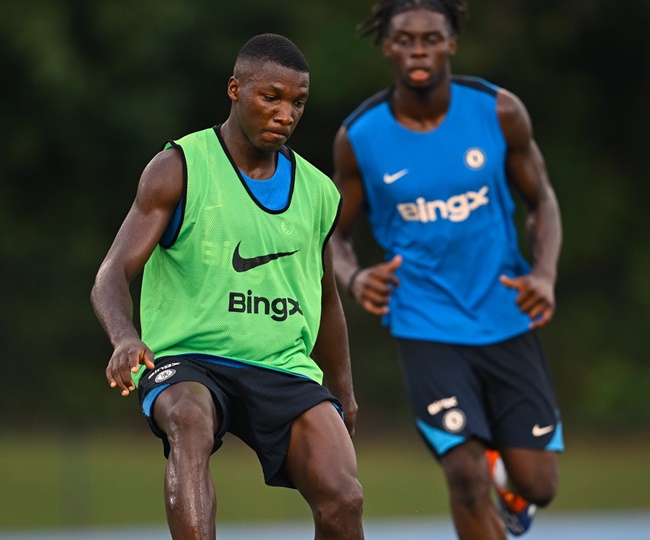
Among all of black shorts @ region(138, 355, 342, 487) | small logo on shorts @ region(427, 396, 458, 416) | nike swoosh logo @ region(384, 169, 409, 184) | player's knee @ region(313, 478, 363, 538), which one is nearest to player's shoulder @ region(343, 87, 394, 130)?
nike swoosh logo @ region(384, 169, 409, 184)

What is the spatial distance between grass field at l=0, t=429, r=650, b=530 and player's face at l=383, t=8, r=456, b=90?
9.78 meters

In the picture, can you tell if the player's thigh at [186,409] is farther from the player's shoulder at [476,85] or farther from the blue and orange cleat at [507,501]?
the player's shoulder at [476,85]

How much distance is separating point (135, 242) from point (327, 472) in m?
1.10

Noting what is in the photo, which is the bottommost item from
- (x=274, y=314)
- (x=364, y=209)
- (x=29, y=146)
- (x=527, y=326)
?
(x=274, y=314)

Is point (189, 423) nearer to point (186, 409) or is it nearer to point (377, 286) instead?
point (186, 409)

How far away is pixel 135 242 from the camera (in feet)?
17.1

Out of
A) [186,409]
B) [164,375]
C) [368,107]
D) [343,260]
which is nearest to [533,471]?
[343,260]

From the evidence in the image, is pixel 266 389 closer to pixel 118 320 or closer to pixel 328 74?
pixel 118 320

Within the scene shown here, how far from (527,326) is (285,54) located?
2810 millimetres

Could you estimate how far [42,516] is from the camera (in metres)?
16.6

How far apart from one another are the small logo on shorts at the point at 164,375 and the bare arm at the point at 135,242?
241 millimetres

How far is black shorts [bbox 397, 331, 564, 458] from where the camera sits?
7387 millimetres

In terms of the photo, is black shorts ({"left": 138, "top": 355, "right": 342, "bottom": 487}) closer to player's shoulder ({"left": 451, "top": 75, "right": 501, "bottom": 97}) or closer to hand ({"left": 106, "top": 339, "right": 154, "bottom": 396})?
hand ({"left": 106, "top": 339, "right": 154, "bottom": 396})

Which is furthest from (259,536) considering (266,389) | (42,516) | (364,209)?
(266,389)
